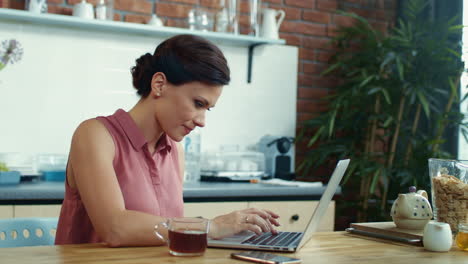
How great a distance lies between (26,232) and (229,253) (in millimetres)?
642

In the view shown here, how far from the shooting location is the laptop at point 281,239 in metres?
1.52

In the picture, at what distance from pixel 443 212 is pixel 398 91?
2014 millimetres

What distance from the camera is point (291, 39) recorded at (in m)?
4.07

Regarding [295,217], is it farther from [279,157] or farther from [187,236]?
[187,236]

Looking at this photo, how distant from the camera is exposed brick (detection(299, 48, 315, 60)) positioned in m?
4.11

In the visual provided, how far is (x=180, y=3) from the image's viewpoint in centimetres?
371

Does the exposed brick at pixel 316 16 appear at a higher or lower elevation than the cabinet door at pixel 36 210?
higher

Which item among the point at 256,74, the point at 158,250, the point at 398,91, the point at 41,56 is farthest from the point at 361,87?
the point at 158,250

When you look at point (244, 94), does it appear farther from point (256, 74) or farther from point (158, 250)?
point (158, 250)

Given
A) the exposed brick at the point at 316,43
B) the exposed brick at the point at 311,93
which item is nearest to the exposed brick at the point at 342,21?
the exposed brick at the point at 316,43

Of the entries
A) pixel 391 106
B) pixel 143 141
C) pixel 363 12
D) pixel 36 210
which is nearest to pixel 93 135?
pixel 143 141

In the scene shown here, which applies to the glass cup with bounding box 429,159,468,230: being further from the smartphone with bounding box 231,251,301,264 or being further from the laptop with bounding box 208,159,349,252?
the smartphone with bounding box 231,251,301,264

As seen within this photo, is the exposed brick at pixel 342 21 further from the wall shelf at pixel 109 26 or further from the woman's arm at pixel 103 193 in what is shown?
the woman's arm at pixel 103 193

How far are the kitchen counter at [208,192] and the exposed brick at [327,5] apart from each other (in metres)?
1.40
